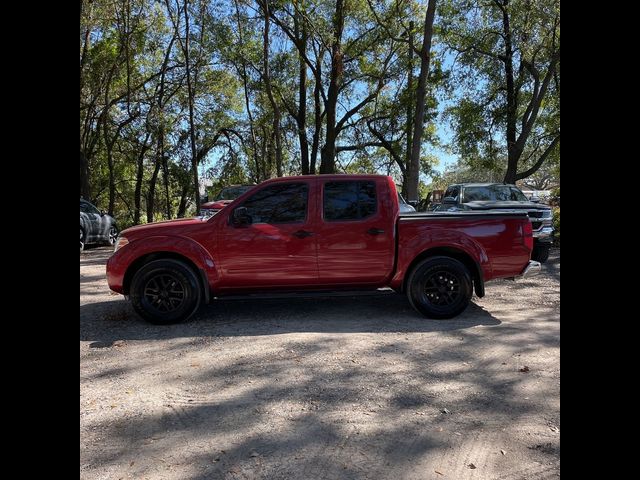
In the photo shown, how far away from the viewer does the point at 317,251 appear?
588 cm

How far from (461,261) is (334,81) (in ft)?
58.3

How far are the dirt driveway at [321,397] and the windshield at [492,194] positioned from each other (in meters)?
7.39

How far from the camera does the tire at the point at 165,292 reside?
18.7 ft

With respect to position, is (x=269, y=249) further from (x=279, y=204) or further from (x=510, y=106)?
(x=510, y=106)

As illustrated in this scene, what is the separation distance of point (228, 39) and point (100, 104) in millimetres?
10230

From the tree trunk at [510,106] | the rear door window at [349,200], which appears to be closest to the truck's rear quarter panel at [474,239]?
the rear door window at [349,200]

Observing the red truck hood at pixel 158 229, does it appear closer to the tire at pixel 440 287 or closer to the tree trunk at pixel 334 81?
the tire at pixel 440 287

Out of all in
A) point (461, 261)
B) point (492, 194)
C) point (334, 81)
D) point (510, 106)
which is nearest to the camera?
point (461, 261)

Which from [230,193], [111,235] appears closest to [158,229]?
[230,193]
